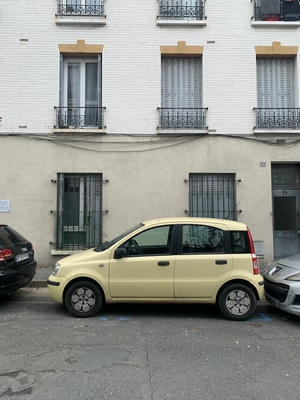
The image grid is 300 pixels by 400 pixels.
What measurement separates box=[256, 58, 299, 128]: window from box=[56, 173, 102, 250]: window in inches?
206

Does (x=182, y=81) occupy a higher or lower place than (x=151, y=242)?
higher

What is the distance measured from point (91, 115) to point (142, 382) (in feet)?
26.8

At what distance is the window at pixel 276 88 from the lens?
10.6 meters

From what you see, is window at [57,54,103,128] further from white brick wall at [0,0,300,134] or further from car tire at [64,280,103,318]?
car tire at [64,280,103,318]

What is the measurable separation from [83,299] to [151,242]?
56.9 inches

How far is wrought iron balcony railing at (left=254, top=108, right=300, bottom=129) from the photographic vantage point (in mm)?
10461

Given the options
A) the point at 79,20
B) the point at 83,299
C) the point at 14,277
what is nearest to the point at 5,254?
the point at 14,277

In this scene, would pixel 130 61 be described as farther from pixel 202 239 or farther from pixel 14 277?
pixel 14 277

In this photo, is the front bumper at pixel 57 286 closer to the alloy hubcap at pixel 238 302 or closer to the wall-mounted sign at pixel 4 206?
the alloy hubcap at pixel 238 302

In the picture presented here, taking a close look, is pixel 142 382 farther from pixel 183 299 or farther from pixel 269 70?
pixel 269 70

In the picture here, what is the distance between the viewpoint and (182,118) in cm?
1050

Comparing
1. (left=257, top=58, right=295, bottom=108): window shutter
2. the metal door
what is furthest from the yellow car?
(left=257, top=58, right=295, bottom=108): window shutter

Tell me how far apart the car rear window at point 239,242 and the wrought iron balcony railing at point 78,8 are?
7.70 metres

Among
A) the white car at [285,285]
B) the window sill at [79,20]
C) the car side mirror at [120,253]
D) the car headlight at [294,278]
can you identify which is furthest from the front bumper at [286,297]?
the window sill at [79,20]
